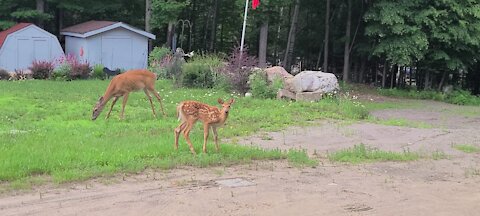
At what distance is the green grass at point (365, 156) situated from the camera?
945cm

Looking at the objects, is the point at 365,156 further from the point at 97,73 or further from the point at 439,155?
the point at 97,73

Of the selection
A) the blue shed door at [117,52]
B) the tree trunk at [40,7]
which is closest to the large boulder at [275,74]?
the blue shed door at [117,52]

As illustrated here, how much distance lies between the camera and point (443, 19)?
82.0 feet

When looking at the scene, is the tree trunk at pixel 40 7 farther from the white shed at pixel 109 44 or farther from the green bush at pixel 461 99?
the green bush at pixel 461 99

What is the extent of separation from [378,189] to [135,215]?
3138mm

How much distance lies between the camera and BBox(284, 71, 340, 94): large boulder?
60.0 feet

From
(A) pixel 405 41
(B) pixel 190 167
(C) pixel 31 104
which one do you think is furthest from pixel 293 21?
(B) pixel 190 167

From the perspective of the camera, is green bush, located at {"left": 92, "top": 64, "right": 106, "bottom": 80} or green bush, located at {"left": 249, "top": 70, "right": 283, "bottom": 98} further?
green bush, located at {"left": 92, "top": 64, "right": 106, "bottom": 80}

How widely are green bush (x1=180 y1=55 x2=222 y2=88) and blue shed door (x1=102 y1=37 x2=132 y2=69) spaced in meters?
10.4

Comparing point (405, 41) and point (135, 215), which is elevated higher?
point (405, 41)

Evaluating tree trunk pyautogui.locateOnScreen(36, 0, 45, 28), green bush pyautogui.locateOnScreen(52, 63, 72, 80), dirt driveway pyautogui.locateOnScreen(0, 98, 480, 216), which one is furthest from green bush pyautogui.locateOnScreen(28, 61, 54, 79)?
dirt driveway pyautogui.locateOnScreen(0, 98, 480, 216)

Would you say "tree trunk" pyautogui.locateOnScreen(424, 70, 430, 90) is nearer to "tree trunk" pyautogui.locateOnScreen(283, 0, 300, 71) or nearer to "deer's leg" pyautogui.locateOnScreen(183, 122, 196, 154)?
"tree trunk" pyautogui.locateOnScreen(283, 0, 300, 71)

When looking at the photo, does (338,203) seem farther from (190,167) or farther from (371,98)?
(371,98)

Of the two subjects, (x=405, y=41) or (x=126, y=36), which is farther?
(x=126, y=36)
